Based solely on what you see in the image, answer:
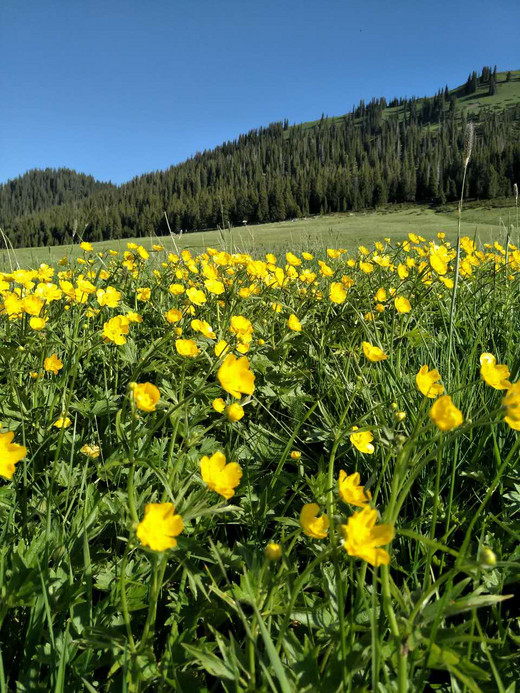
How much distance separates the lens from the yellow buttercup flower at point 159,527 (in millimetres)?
609

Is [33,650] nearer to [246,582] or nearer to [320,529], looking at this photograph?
[246,582]

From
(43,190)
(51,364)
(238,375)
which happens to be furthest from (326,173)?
(43,190)

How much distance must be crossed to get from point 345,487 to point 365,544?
16cm

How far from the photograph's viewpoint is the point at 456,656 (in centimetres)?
59

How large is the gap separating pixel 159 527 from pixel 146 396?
1.00ft

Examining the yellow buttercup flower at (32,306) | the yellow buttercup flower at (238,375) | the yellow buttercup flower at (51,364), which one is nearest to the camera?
the yellow buttercup flower at (238,375)

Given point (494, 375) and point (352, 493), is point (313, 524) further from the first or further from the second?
point (494, 375)

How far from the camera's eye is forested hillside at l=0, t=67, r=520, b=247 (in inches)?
2179

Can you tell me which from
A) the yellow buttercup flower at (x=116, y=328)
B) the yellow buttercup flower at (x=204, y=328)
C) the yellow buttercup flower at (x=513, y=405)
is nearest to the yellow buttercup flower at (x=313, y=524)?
the yellow buttercup flower at (x=513, y=405)

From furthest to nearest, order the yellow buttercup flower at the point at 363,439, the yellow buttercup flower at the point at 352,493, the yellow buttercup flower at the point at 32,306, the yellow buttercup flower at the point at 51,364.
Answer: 1. the yellow buttercup flower at the point at 32,306
2. the yellow buttercup flower at the point at 51,364
3. the yellow buttercup flower at the point at 363,439
4. the yellow buttercup flower at the point at 352,493

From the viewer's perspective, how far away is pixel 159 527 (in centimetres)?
64

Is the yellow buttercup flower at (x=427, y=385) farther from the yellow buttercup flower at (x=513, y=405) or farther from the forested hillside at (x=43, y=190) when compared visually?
the forested hillside at (x=43, y=190)

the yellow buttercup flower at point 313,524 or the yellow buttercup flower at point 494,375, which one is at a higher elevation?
the yellow buttercup flower at point 494,375

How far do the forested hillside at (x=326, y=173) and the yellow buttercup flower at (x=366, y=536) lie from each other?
24.7 meters
